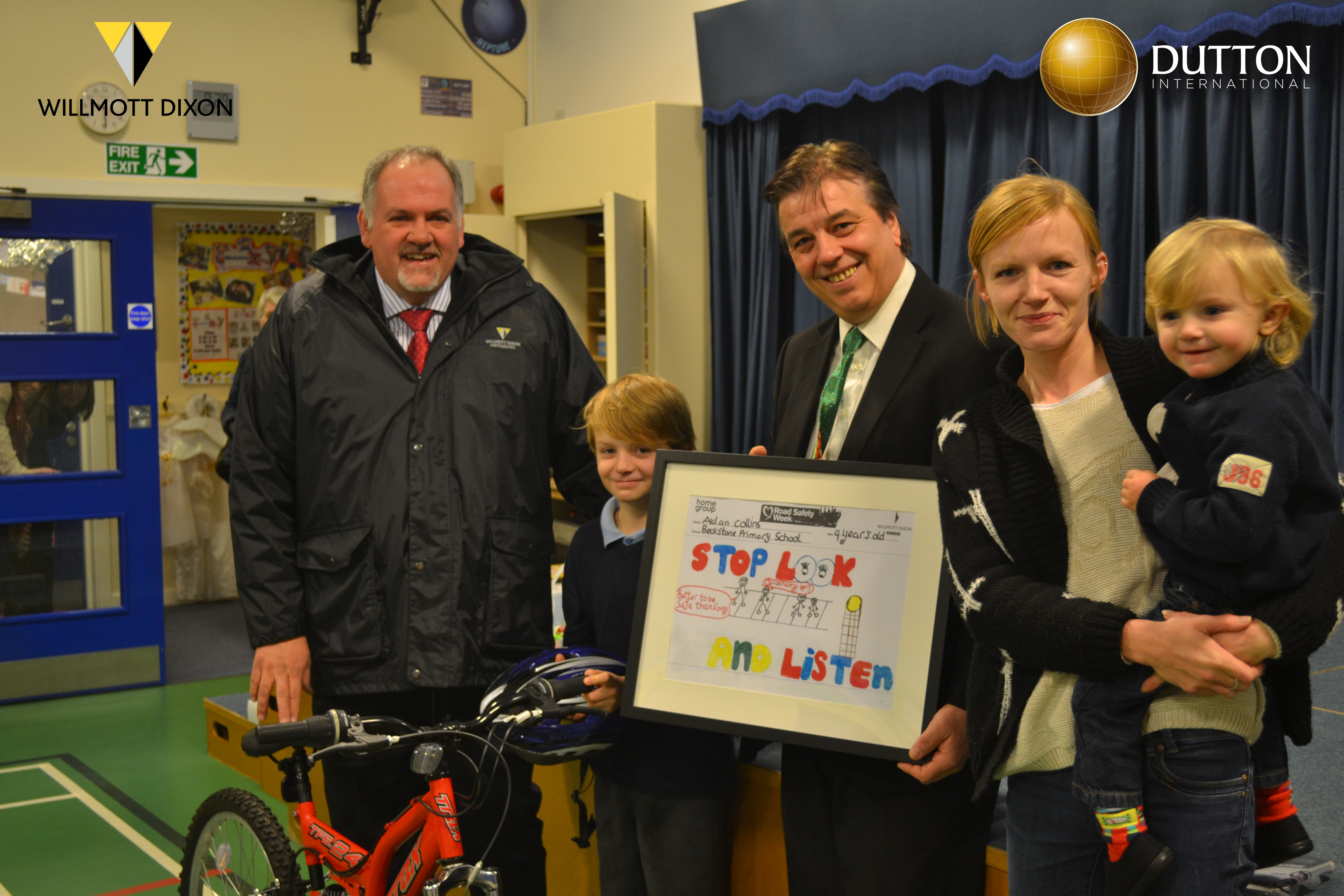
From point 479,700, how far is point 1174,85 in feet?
9.65

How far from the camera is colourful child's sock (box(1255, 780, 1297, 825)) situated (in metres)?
1.41

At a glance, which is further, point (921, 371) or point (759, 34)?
point (759, 34)

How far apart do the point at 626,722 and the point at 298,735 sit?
53 cm

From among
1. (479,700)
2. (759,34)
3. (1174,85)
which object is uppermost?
(759,34)

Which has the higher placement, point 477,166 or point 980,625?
point 477,166

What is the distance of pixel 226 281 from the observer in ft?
24.0

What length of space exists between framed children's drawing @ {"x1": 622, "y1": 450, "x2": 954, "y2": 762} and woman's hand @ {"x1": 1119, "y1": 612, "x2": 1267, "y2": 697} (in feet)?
1.24

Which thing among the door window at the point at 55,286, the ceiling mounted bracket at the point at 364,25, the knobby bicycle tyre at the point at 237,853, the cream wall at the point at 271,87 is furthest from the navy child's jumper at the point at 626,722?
the ceiling mounted bracket at the point at 364,25

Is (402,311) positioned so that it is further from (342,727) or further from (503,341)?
(342,727)

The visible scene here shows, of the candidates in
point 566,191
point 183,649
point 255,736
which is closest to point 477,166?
point 566,191

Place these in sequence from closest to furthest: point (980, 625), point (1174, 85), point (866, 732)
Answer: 1. point (980, 625)
2. point (866, 732)
3. point (1174, 85)

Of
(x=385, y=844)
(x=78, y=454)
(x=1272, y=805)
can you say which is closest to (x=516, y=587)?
(x=385, y=844)

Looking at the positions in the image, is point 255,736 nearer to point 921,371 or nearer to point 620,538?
point 620,538

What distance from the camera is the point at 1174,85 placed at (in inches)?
145
